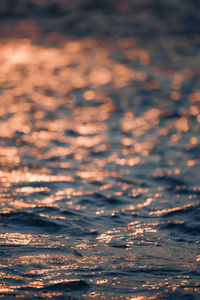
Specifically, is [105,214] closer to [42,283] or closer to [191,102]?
[42,283]

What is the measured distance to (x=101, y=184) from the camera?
7648 millimetres

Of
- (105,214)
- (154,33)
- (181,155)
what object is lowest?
(154,33)

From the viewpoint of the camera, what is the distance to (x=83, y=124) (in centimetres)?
1227

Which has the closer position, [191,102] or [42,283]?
[42,283]

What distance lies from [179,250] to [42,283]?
5.52ft

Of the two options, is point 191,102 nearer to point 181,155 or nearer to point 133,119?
point 133,119

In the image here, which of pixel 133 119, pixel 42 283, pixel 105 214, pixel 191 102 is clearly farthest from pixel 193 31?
pixel 42 283

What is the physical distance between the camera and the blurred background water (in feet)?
14.1

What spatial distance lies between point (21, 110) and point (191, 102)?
16.8 feet

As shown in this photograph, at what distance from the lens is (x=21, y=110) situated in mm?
13781

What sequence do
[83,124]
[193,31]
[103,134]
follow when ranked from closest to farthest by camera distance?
1. [103,134]
2. [83,124]
3. [193,31]

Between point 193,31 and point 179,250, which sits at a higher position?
point 179,250

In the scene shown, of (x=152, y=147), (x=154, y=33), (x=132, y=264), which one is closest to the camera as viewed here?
(x=132, y=264)

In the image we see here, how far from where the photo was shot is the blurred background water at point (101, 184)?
4293 mm
